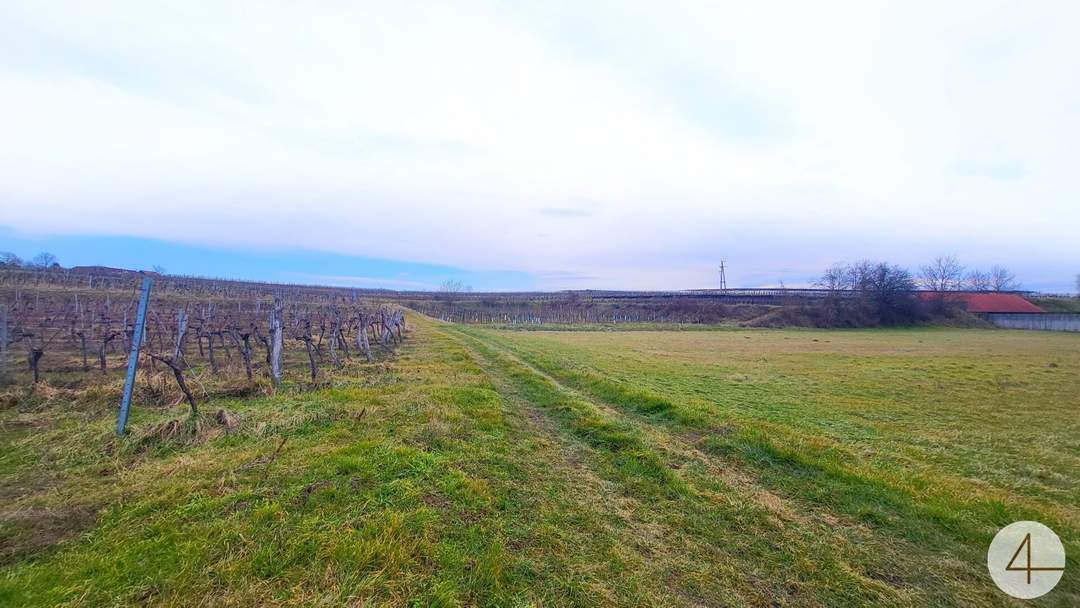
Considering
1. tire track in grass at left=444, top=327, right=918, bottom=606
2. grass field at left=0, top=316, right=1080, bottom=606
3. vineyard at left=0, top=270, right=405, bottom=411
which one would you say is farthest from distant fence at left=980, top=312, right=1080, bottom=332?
vineyard at left=0, top=270, right=405, bottom=411

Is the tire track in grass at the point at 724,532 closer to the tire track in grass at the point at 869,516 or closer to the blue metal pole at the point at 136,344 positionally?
the tire track in grass at the point at 869,516

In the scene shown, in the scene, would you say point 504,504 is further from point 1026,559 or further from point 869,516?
point 1026,559

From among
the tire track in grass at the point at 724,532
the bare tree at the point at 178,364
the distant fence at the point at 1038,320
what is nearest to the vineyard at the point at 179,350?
the bare tree at the point at 178,364

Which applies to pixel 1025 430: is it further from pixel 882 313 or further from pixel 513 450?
pixel 882 313

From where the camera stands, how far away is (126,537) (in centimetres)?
401

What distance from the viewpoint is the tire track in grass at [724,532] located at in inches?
153

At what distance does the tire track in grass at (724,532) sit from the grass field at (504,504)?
0.10 ft

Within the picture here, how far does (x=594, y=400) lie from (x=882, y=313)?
88.8 m

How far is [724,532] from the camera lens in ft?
16.0

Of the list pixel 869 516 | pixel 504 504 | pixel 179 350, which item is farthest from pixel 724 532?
pixel 179 350

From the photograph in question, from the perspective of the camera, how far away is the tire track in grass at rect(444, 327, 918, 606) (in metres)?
3.90

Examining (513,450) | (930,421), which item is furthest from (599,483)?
(930,421)

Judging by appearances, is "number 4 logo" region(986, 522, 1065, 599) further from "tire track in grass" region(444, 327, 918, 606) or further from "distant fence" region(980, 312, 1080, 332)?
"distant fence" region(980, 312, 1080, 332)

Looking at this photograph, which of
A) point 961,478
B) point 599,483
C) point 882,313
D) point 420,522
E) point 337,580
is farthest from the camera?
point 882,313
